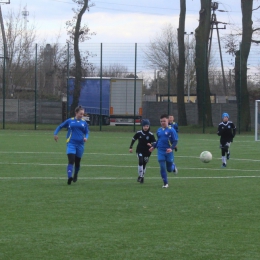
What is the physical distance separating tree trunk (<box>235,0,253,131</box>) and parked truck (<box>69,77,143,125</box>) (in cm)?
809

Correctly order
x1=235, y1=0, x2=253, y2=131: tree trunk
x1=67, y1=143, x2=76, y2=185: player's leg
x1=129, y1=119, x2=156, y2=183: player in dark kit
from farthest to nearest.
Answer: x1=235, y1=0, x2=253, y2=131: tree trunk → x1=129, y1=119, x2=156, y2=183: player in dark kit → x1=67, y1=143, x2=76, y2=185: player's leg

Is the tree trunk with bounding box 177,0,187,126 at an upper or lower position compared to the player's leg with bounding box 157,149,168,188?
upper

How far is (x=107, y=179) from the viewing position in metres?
16.0

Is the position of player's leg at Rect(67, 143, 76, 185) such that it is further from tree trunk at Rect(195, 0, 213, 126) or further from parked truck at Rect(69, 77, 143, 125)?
parked truck at Rect(69, 77, 143, 125)

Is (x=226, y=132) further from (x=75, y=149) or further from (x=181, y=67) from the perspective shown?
(x=181, y=67)

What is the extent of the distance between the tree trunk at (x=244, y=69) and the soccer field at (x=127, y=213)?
2250cm

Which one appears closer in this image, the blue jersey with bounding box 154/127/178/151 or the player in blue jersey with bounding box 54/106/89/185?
the blue jersey with bounding box 154/127/178/151

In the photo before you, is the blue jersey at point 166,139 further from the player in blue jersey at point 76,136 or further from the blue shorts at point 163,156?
the player in blue jersey at point 76,136

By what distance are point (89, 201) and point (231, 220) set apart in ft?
10.2

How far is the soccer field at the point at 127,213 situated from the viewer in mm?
7945

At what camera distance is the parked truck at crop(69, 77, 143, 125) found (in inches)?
1865

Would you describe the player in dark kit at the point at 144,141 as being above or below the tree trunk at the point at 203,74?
below

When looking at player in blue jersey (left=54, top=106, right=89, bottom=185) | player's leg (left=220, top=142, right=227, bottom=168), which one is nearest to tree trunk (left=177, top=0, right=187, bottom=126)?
player's leg (left=220, top=142, right=227, bottom=168)

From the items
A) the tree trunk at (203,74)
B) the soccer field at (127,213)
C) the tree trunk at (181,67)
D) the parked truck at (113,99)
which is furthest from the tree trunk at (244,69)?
the soccer field at (127,213)
